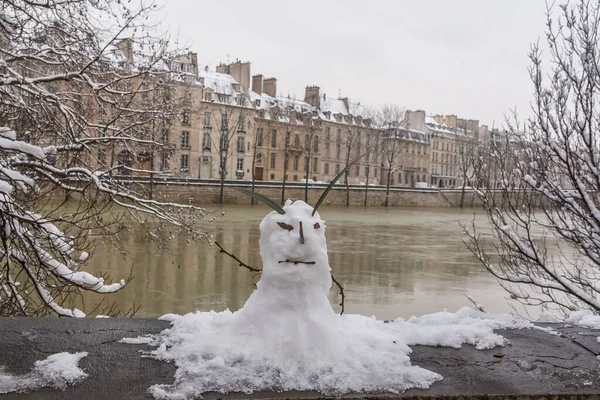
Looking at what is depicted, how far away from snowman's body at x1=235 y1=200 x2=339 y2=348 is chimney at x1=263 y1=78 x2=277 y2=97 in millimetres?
51786

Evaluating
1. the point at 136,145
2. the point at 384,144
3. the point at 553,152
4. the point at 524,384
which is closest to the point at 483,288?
the point at 553,152

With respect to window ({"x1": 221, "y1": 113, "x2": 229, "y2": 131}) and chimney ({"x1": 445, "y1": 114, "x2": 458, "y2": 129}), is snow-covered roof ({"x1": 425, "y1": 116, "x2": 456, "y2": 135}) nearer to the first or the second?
chimney ({"x1": 445, "y1": 114, "x2": 458, "y2": 129})

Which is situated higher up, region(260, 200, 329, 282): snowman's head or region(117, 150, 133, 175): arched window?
region(117, 150, 133, 175): arched window

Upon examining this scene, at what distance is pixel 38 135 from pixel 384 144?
49562 mm

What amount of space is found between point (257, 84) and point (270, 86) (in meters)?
1.88

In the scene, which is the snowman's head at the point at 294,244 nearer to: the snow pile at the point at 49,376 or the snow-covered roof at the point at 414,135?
the snow pile at the point at 49,376

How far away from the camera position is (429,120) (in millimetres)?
76000

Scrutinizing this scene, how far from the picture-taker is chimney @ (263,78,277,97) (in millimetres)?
53125

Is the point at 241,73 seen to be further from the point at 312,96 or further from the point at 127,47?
the point at 127,47

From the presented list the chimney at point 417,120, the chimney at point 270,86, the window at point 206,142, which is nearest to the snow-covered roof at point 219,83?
the window at point 206,142

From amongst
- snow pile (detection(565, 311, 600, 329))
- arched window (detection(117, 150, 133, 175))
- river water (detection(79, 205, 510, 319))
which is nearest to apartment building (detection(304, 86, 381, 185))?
river water (detection(79, 205, 510, 319))

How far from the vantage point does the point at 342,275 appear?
14406 millimetres

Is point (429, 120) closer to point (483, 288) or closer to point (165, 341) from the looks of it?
point (483, 288)

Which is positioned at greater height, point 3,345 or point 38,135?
point 38,135
